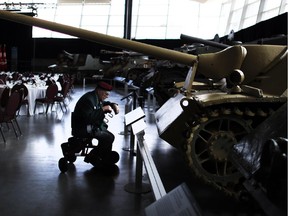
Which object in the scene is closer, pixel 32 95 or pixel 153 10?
pixel 32 95

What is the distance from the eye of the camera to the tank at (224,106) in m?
4.09

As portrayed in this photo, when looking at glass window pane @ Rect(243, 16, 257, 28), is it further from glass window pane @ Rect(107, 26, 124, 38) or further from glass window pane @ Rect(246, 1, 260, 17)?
glass window pane @ Rect(107, 26, 124, 38)

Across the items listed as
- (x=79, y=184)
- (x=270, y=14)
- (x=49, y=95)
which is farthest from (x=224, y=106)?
(x=270, y=14)

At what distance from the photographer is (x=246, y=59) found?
4840mm

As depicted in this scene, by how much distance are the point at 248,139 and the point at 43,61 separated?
101 feet

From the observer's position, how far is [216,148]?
4230mm

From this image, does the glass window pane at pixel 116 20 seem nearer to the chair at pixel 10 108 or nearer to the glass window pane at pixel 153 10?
the glass window pane at pixel 153 10

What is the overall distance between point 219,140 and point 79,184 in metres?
1.84

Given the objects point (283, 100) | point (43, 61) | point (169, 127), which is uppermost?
point (283, 100)

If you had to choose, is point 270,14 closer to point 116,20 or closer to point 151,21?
point 151,21

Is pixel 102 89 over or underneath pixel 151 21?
underneath

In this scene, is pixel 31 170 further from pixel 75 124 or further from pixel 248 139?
pixel 248 139

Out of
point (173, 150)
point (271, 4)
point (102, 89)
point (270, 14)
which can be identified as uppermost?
point (271, 4)

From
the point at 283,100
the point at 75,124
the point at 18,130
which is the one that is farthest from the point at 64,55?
the point at 283,100
